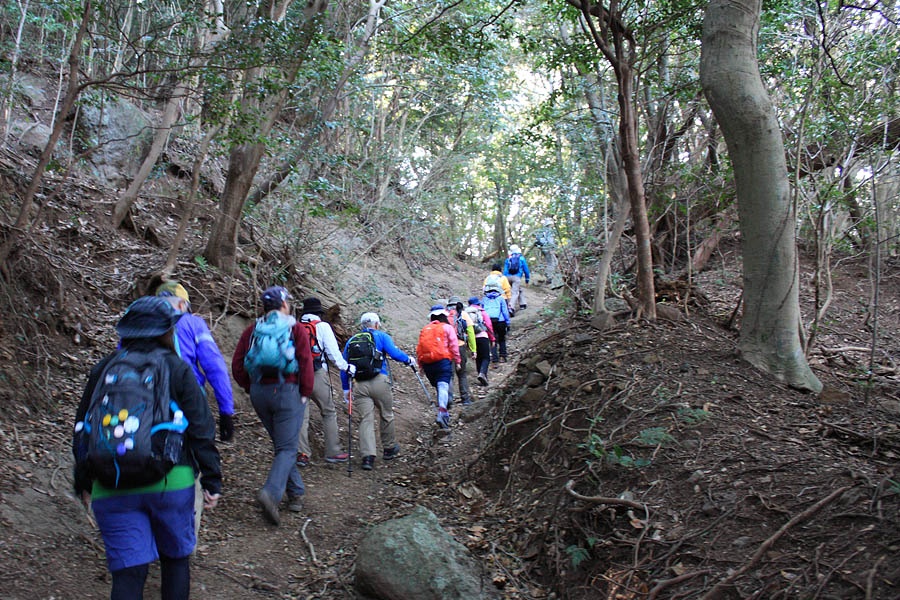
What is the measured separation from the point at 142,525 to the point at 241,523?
2741mm

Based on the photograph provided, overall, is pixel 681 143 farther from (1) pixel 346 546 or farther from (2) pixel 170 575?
(2) pixel 170 575

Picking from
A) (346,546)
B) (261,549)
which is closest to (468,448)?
(346,546)

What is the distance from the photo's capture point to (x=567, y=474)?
17.6 ft

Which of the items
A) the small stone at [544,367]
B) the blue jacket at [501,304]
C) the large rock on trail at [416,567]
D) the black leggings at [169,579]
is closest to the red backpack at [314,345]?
the small stone at [544,367]

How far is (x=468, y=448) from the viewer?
25.6ft

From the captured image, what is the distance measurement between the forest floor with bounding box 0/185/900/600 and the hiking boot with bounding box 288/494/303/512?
11cm

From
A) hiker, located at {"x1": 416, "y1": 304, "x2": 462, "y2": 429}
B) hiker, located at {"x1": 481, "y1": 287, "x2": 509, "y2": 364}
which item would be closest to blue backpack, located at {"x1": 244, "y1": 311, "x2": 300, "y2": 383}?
hiker, located at {"x1": 416, "y1": 304, "x2": 462, "y2": 429}

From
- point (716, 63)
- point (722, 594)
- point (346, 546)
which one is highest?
point (716, 63)

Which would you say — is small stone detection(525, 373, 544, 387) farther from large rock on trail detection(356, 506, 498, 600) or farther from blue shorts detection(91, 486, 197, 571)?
Answer: blue shorts detection(91, 486, 197, 571)

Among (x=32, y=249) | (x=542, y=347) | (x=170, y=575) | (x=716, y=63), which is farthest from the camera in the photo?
(x=542, y=347)

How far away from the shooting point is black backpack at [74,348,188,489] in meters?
2.79

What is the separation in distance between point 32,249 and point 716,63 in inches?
294

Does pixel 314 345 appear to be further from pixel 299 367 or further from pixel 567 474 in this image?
pixel 567 474

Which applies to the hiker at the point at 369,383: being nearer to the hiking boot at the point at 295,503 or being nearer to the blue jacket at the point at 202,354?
the hiking boot at the point at 295,503
